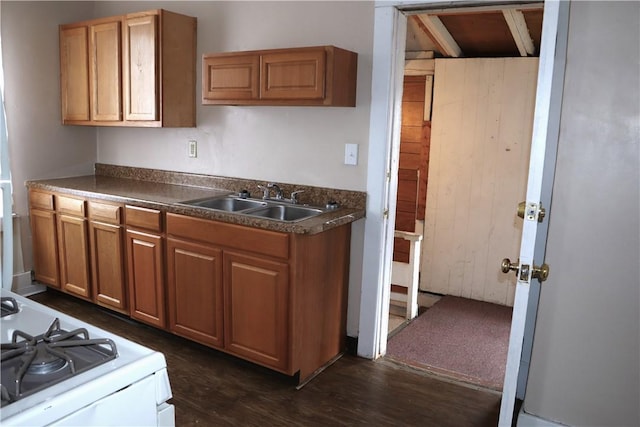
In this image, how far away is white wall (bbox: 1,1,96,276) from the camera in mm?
3611

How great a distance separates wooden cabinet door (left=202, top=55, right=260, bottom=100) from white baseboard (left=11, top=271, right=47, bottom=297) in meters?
2.02

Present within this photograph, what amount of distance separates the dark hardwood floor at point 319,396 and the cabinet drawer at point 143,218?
0.72 meters

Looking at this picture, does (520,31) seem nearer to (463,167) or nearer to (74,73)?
(463,167)

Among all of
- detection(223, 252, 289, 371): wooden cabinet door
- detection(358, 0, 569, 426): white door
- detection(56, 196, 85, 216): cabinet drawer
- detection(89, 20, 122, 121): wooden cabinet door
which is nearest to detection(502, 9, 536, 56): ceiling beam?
detection(358, 0, 569, 426): white door

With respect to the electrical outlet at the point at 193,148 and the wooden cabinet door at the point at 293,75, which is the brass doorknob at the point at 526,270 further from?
the electrical outlet at the point at 193,148

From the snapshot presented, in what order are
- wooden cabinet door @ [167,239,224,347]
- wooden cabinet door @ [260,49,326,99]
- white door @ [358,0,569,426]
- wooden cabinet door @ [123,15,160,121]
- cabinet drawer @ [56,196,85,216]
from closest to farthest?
white door @ [358,0,569,426] < wooden cabinet door @ [260,49,326,99] < wooden cabinet door @ [167,239,224,347] < wooden cabinet door @ [123,15,160,121] < cabinet drawer @ [56,196,85,216]

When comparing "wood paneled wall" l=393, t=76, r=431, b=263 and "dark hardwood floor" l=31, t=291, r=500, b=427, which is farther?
"wood paneled wall" l=393, t=76, r=431, b=263

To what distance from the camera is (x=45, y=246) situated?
3746mm

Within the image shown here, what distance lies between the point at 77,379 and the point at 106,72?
3059mm

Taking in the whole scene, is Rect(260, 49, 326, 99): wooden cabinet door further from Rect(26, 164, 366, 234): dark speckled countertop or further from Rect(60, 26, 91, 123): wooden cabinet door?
Rect(60, 26, 91, 123): wooden cabinet door

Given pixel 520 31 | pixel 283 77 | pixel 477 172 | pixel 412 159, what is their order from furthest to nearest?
pixel 412 159
pixel 477 172
pixel 520 31
pixel 283 77

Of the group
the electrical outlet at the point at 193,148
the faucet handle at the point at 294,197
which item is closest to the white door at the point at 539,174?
the faucet handle at the point at 294,197

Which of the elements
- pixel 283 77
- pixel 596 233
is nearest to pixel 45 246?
pixel 283 77

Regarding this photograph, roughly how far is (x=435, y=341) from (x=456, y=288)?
111 cm
